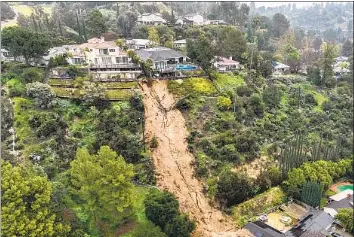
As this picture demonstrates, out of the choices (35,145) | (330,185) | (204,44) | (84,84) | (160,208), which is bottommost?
(330,185)

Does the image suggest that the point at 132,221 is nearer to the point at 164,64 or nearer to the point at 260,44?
the point at 164,64

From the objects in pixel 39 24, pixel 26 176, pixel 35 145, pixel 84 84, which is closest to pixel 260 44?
pixel 39 24

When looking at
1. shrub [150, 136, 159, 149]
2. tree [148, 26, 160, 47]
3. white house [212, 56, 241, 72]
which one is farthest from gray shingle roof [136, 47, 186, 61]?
shrub [150, 136, 159, 149]

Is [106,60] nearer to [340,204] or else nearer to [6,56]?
[6,56]

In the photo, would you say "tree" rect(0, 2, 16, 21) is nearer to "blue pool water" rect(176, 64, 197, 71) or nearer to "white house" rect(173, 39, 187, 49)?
"white house" rect(173, 39, 187, 49)

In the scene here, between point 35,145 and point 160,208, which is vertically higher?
point 35,145

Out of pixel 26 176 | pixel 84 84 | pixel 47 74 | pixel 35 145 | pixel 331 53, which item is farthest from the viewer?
pixel 331 53
